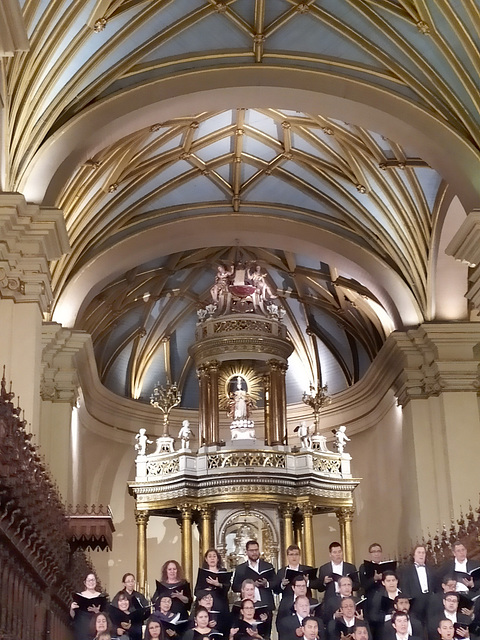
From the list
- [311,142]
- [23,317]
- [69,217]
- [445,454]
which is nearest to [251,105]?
[311,142]

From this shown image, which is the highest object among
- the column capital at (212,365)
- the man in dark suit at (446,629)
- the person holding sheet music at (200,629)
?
the column capital at (212,365)

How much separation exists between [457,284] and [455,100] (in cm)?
396

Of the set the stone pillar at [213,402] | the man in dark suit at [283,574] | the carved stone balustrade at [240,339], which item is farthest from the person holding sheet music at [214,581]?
the carved stone balustrade at [240,339]

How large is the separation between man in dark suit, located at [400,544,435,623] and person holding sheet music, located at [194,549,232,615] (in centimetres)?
163

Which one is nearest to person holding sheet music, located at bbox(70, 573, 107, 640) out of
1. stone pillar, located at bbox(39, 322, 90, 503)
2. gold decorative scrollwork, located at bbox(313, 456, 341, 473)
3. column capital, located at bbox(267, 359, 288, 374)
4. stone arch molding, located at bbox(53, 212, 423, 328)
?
Answer: stone pillar, located at bbox(39, 322, 90, 503)

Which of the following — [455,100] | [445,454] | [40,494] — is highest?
[455,100]

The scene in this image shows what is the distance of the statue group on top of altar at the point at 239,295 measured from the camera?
18.3 m

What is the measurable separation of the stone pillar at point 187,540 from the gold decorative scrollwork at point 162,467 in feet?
2.22

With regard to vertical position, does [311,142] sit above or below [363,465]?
above

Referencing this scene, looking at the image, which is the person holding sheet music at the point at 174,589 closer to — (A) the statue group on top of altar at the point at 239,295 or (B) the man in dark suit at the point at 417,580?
(B) the man in dark suit at the point at 417,580

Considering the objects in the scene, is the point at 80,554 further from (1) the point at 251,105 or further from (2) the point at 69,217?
(1) the point at 251,105

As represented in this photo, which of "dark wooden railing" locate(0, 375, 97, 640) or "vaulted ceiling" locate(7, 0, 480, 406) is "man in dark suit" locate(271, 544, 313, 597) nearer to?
"dark wooden railing" locate(0, 375, 97, 640)

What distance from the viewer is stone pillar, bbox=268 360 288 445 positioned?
1747 cm

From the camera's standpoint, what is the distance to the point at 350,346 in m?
20.8
